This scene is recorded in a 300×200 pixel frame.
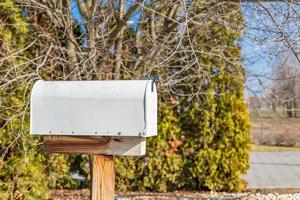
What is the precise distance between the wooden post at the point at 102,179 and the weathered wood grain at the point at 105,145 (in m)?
0.05

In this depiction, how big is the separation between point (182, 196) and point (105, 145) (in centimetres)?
415

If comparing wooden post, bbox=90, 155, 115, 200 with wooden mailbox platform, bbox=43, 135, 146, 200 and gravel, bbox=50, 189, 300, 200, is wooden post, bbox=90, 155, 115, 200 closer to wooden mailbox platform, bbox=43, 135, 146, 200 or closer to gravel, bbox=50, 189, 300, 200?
wooden mailbox platform, bbox=43, 135, 146, 200

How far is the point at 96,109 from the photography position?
1.79m

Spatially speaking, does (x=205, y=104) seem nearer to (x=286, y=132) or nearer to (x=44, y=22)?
(x=44, y=22)

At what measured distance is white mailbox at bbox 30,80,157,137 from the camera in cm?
175

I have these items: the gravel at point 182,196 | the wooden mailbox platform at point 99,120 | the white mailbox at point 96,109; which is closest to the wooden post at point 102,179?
the wooden mailbox platform at point 99,120

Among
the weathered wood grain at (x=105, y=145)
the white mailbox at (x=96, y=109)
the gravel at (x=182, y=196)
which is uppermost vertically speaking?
the white mailbox at (x=96, y=109)

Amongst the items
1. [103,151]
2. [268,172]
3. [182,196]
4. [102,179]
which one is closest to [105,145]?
[103,151]

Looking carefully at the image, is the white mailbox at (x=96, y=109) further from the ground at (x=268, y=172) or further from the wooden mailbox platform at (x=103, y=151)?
the ground at (x=268, y=172)

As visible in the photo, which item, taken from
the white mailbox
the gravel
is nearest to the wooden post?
the white mailbox

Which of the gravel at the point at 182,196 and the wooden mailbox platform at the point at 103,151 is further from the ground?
the wooden mailbox platform at the point at 103,151

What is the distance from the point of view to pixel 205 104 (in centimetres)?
600

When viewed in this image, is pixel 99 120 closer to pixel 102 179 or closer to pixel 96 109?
pixel 96 109

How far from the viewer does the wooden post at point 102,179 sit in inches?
71.0
